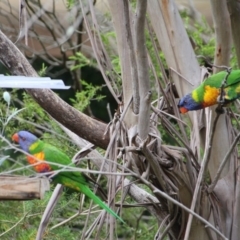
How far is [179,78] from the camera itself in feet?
5.86

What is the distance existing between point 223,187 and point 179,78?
0.37 metres

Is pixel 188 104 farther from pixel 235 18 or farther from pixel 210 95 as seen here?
pixel 235 18

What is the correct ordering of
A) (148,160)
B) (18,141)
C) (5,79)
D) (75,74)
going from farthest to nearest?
(75,74) < (18,141) < (148,160) < (5,79)

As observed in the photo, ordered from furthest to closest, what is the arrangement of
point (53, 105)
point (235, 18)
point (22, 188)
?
point (235, 18) → point (53, 105) → point (22, 188)

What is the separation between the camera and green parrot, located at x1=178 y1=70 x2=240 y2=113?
1.63 m

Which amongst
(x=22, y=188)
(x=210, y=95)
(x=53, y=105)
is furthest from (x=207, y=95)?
(x=22, y=188)

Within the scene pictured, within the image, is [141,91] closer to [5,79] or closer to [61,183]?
[5,79]

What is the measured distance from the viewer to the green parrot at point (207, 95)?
1626mm

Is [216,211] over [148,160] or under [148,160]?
under

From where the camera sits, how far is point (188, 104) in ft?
5.39

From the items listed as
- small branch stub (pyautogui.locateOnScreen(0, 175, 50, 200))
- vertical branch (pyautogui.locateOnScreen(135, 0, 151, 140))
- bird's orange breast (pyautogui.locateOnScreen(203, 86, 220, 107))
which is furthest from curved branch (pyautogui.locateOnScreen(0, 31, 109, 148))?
small branch stub (pyautogui.locateOnScreen(0, 175, 50, 200))

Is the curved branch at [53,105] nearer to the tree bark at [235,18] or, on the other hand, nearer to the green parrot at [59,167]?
the green parrot at [59,167]

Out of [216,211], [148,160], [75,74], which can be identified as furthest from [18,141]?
[75,74]

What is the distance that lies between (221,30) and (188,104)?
0.80 ft
